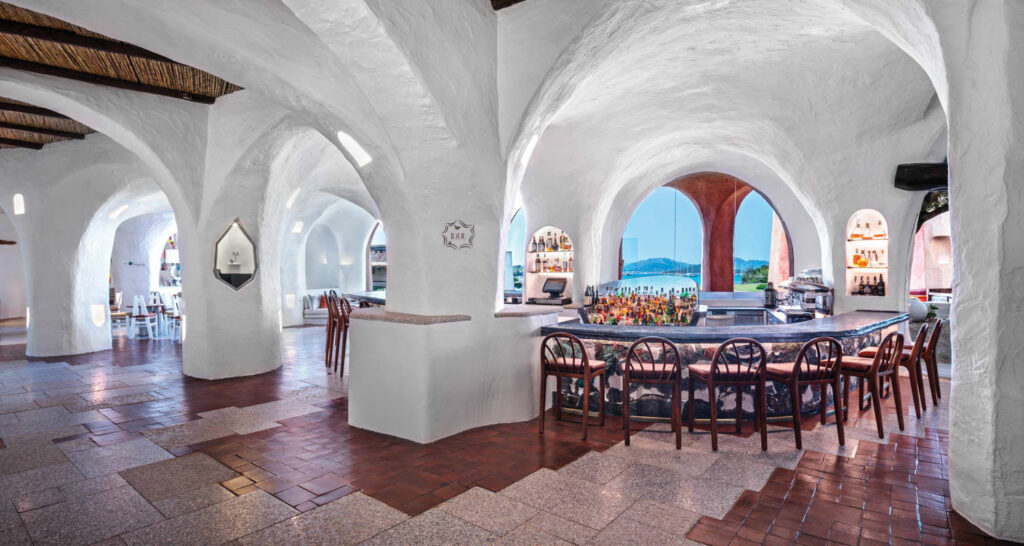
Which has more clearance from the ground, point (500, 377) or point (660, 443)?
point (500, 377)

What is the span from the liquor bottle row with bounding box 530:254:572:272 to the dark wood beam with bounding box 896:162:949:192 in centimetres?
487

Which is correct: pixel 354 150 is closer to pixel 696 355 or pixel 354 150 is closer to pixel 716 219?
pixel 696 355

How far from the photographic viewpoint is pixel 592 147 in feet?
27.8

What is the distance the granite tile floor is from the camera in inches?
106

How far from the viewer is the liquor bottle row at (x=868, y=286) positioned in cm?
694

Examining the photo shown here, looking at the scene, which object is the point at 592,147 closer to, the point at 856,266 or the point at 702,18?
the point at 702,18

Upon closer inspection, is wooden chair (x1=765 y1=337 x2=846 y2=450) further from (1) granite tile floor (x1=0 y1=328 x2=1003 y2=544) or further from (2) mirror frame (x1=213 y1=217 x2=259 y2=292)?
(2) mirror frame (x1=213 y1=217 x2=259 y2=292)

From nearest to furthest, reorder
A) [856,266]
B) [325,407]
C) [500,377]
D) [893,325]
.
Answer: [500,377]
[325,407]
[893,325]
[856,266]

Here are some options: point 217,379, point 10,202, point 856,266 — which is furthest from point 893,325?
point 10,202

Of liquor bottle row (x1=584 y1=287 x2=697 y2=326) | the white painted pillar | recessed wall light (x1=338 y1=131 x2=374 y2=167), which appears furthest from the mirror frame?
the white painted pillar

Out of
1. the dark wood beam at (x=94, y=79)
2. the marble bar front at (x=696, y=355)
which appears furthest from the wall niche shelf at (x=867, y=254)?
the dark wood beam at (x=94, y=79)

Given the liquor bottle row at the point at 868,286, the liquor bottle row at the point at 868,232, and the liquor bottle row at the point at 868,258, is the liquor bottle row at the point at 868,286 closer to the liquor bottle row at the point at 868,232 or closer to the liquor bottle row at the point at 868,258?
the liquor bottle row at the point at 868,258

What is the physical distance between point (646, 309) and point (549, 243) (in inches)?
96.2

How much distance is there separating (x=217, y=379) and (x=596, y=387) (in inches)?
192
